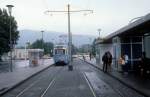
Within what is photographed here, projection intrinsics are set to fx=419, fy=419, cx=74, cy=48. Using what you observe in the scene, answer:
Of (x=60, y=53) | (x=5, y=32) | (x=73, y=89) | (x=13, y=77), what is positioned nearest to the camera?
(x=73, y=89)

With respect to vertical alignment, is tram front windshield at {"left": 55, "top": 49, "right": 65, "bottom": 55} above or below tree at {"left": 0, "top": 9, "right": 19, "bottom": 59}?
below

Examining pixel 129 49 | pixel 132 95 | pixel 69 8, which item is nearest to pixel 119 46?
pixel 129 49

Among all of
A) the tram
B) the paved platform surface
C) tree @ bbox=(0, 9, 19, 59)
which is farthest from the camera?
tree @ bbox=(0, 9, 19, 59)

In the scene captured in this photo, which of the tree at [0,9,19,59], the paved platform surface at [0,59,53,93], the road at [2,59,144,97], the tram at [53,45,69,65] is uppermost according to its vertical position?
the tree at [0,9,19,59]

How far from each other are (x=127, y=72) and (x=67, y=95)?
16282mm

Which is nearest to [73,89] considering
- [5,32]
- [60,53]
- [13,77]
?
[13,77]

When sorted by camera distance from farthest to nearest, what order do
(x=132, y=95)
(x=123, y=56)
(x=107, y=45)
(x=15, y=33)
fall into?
(x=15, y=33) → (x=107, y=45) → (x=123, y=56) → (x=132, y=95)

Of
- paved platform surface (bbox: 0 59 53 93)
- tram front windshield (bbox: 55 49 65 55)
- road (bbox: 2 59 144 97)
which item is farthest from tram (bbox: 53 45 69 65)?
road (bbox: 2 59 144 97)

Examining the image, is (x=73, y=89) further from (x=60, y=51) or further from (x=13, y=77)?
(x=60, y=51)

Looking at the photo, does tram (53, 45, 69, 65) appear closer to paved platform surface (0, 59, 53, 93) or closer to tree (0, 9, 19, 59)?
paved platform surface (0, 59, 53, 93)

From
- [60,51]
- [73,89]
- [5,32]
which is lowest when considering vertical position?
[73,89]

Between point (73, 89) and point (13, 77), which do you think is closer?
point (73, 89)

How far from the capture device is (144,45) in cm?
3506

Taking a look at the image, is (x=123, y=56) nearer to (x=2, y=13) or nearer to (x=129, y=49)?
(x=129, y=49)
